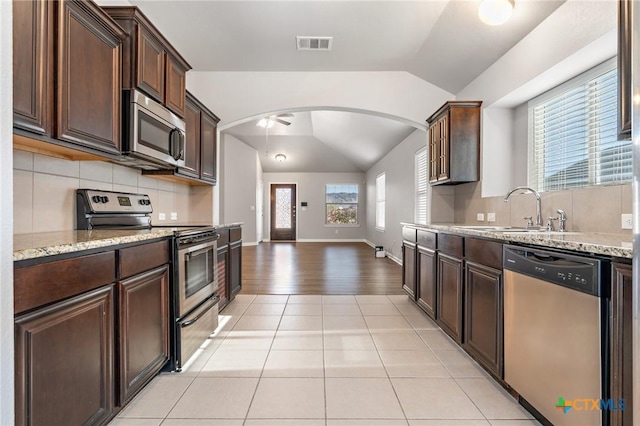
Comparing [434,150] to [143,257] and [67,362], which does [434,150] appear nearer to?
[143,257]

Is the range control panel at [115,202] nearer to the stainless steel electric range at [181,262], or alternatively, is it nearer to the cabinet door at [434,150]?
the stainless steel electric range at [181,262]

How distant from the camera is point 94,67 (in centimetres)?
178

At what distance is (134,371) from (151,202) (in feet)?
5.75

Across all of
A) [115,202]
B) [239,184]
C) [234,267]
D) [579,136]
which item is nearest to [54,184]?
[115,202]

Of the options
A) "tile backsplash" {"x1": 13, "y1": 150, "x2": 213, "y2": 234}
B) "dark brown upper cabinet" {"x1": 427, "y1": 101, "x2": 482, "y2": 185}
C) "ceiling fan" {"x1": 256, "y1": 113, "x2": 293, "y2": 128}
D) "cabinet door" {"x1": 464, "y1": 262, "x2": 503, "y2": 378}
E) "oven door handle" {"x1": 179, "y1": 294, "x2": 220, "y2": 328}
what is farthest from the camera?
"ceiling fan" {"x1": 256, "y1": 113, "x2": 293, "y2": 128}

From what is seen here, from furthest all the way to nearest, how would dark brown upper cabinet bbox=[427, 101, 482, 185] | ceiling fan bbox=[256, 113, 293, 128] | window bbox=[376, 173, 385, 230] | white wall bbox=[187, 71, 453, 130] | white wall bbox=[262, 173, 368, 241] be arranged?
white wall bbox=[262, 173, 368, 241] < window bbox=[376, 173, 385, 230] < ceiling fan bbox=[256, 113, 293, 128] < white wall bbox=[187, 71, 453, 130] < dark brown upper cabinet bbox=[427, 101, 482, 185]

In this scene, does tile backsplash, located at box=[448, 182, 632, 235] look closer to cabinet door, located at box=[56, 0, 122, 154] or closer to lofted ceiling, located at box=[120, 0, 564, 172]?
lofted ceiling, located at box=[120, 0, 564, 172]

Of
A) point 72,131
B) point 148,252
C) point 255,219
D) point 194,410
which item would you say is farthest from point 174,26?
point 255,219

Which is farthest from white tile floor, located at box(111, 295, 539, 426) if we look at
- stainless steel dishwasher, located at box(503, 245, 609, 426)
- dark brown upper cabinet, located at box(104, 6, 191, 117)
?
dark brown upper cabinet, located at box(104, 6, 191, 117)

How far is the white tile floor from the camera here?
1668 millimetres

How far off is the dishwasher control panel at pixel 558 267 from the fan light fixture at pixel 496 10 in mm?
1592

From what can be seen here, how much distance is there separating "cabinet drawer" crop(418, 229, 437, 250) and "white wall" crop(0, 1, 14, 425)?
2786 millimetres

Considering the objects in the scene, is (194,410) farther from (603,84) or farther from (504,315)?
(603,84)

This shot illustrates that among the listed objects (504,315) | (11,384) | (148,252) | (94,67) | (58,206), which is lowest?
(504,315)
